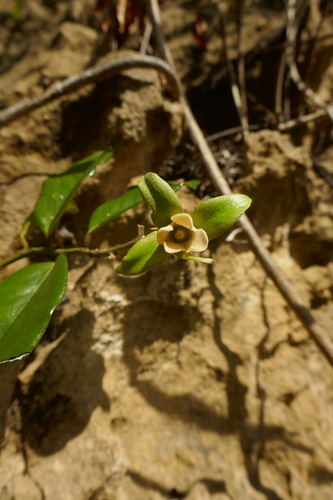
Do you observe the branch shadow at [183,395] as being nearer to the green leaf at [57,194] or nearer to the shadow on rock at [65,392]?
the shadow on rock at [65,392]

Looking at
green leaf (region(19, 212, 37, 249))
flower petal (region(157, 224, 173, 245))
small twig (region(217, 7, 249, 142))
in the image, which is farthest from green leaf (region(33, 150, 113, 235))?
small twig (region(217, 7, 249, 142))

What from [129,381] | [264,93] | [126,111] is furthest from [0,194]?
[264,93]

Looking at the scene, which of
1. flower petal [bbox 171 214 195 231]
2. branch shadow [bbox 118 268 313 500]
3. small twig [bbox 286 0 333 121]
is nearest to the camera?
flower petal [bbox 171 214 195 231]

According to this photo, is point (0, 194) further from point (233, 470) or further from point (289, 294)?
point (233, 470)

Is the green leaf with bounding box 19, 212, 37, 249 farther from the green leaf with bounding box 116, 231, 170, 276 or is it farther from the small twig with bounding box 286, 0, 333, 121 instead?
the small twig with bounding box 286, 0, 333, 121

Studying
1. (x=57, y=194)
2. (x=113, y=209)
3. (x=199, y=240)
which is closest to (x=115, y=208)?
(x=113, y=209)

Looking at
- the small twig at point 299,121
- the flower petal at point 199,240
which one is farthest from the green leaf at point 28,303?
the small twig at point 299,121
